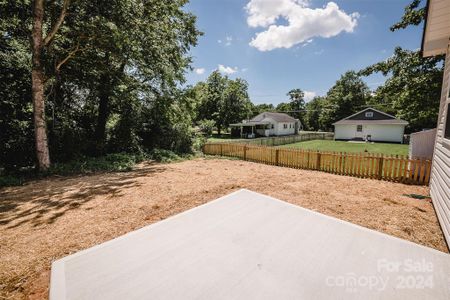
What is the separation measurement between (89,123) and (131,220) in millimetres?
11441

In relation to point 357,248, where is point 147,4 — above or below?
above

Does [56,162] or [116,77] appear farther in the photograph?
[116,77]

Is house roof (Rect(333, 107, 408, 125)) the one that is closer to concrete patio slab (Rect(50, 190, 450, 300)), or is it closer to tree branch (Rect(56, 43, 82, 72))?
concrete patio slab (Rect(50, 190, 450, 300))

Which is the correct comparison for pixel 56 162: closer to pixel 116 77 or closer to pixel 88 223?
pixel 116 77

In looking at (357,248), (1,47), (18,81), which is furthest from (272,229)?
(1,47)

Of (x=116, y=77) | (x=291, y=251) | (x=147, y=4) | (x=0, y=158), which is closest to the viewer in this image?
(x=291, y=251)

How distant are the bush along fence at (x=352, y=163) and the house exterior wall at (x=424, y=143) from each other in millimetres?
848

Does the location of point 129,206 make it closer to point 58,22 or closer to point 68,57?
point 68,57

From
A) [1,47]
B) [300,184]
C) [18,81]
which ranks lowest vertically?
[300,184]

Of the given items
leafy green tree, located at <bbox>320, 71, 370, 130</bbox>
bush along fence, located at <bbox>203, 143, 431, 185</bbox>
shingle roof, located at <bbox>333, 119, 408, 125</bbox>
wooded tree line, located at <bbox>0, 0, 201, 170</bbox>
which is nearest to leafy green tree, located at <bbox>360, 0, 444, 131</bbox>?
bush along fence, located at <bbox>203, 143, 431, 185</bbox>

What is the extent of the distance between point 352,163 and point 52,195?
11083 mm

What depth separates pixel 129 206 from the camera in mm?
5531

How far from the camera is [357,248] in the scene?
3.34 meters

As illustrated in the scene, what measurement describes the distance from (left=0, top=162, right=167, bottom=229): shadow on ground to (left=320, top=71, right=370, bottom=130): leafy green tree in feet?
151
